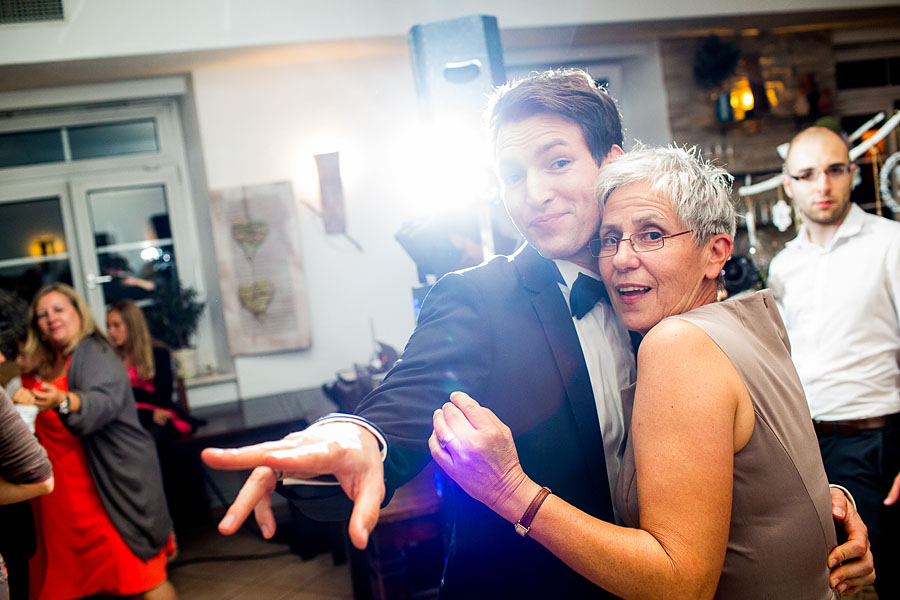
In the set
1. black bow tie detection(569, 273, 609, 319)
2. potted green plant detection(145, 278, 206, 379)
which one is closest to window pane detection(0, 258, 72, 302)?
potted green plant detection(145, 278, 206, 379)

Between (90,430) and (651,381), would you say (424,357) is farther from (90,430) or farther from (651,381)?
(90,430)

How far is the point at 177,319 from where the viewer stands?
4719 millimetres

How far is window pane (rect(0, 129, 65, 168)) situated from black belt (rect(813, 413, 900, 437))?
5.12 m

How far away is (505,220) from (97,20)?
2804 millimetres

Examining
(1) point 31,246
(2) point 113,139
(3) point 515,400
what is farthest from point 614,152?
(1) point 31,246

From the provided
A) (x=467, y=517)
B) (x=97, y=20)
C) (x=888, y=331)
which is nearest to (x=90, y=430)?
(x=467, y=517)

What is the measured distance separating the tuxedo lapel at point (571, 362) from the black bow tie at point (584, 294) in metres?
0.02

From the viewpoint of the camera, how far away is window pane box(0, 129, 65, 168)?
15.8 feet

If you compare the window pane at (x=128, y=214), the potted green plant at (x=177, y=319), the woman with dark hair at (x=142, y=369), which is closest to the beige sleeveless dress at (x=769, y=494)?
the woman with dark hair at (x=142, y=369)

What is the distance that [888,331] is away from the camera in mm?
2217

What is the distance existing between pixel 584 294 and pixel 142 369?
3562 mm

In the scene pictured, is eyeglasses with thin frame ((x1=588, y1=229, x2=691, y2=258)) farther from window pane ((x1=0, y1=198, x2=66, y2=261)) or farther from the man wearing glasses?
window pane ((x1=0, y1=198, x2=66, y2=261))

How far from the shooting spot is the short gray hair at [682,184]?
42.6 inches

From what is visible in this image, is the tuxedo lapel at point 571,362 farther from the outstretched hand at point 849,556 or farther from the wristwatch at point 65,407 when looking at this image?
the wristwatch at point 65,407
